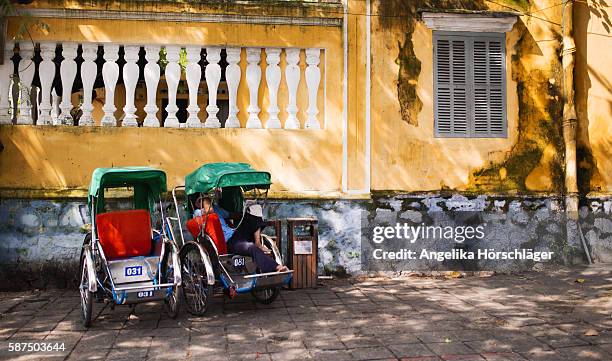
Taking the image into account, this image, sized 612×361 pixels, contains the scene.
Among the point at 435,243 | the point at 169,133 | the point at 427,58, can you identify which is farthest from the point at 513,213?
the point at 169,133

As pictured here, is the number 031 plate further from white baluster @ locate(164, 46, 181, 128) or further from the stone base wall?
white baluster @ locate(164, 46, 181, 128)

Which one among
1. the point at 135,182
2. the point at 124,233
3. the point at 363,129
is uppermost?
the point at 363,129

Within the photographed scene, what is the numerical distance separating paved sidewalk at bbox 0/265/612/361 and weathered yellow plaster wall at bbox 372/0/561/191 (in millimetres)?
1728

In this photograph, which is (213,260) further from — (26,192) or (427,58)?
(427,58)

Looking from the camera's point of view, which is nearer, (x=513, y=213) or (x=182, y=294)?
(x=182, y=294)

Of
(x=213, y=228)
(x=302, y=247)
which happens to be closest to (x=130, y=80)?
(x=213, y=228)

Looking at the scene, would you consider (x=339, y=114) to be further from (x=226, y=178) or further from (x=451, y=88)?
(x=226, y=178)

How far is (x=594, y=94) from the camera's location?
8.34 metres

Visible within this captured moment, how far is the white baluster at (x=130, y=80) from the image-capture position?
300 inches

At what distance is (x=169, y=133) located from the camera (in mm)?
7688

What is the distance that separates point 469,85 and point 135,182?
17.5 ft

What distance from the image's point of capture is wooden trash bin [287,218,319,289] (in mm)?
7301

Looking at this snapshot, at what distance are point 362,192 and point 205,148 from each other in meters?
2.47

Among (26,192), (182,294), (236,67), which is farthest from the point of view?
(236,67)
